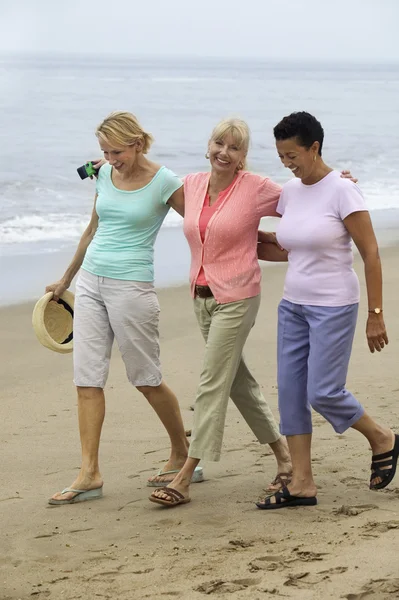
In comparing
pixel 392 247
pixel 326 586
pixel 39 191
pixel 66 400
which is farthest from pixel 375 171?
pixel 326 586

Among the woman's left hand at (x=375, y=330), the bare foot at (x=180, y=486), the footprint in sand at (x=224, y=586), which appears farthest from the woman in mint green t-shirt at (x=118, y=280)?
the footprint in sand at (x=224, y=586)

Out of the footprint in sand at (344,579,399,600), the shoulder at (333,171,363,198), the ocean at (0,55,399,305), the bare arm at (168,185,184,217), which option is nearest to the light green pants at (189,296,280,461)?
the bare arm at (168,185,184,217)

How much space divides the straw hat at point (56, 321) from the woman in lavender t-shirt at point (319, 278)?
4.04 feet

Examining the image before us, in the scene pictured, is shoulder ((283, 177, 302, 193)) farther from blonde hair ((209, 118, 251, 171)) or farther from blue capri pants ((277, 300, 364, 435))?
blue capri pants ((277, 300, 364, 435))

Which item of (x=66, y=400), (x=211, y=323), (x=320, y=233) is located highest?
(x=320, y=233)

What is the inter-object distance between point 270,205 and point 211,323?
606 millimetres

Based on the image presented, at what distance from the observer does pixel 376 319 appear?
14.5ft

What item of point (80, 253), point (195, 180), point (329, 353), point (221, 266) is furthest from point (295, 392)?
point (80, 253)

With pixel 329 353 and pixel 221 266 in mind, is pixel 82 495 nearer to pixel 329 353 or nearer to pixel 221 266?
pixel 221 266

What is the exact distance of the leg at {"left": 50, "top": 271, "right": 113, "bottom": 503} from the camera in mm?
4867

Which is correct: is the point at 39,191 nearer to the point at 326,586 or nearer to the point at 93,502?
the point at 93,502

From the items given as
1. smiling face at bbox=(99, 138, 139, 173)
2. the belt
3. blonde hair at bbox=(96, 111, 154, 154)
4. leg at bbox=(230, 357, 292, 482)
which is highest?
blonde hair at bbox=(96, 111, 154, 154)

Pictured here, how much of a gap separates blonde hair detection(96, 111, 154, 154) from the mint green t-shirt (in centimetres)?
21

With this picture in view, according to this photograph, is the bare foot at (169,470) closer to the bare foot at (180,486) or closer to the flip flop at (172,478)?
the flip flop at (172,478)
